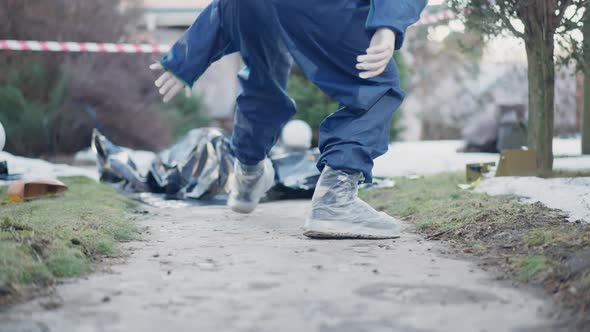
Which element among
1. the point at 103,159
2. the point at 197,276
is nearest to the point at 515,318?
the point at 197,276

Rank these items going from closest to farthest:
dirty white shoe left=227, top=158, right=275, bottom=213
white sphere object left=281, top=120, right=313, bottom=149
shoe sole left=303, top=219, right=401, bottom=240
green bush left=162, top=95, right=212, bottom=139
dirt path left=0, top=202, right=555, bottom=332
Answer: dirt path left=0, top=202, right=555, bottom=332
shoe sole left=303, top=219, right=401, bottom=240
dirty white shoe left=227, top=158, right=275, bottom=213
white sphere object left=281, top=120, right=313, bottom=149
green bush left=162, top=95, right=212, bottom=139

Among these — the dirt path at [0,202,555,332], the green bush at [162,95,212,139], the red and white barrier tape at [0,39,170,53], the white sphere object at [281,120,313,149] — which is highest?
the red and white barrier tape at [0,39,170,53]

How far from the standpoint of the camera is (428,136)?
13.2 metres

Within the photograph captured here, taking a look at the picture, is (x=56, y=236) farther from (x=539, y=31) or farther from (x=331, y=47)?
(x=539, y=31)

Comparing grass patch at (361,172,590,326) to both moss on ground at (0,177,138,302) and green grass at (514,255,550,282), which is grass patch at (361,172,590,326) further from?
moss on ground at (0,177,138,302)

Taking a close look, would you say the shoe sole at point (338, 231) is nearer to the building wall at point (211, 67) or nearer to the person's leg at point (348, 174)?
the person's leg at point (348, 174)

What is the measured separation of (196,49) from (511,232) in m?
1.23

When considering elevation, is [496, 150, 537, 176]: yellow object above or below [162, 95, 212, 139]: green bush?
below

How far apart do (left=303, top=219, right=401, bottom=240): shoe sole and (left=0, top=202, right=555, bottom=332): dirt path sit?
4.4 inches

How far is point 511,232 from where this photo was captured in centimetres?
226

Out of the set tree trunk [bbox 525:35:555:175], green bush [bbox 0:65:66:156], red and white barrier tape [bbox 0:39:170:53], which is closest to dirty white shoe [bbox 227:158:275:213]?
tree trunk [bbox 525:35:555:175]

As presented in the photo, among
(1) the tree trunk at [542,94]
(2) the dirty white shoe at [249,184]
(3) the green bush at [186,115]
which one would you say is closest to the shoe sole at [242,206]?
(2) the dirty white shoe at [249,184]

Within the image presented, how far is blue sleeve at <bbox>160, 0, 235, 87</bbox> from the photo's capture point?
2.57m

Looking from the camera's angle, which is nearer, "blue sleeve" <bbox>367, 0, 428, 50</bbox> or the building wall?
"blue sleeve" <bbox>367, 0, 428, 50</bbox>
